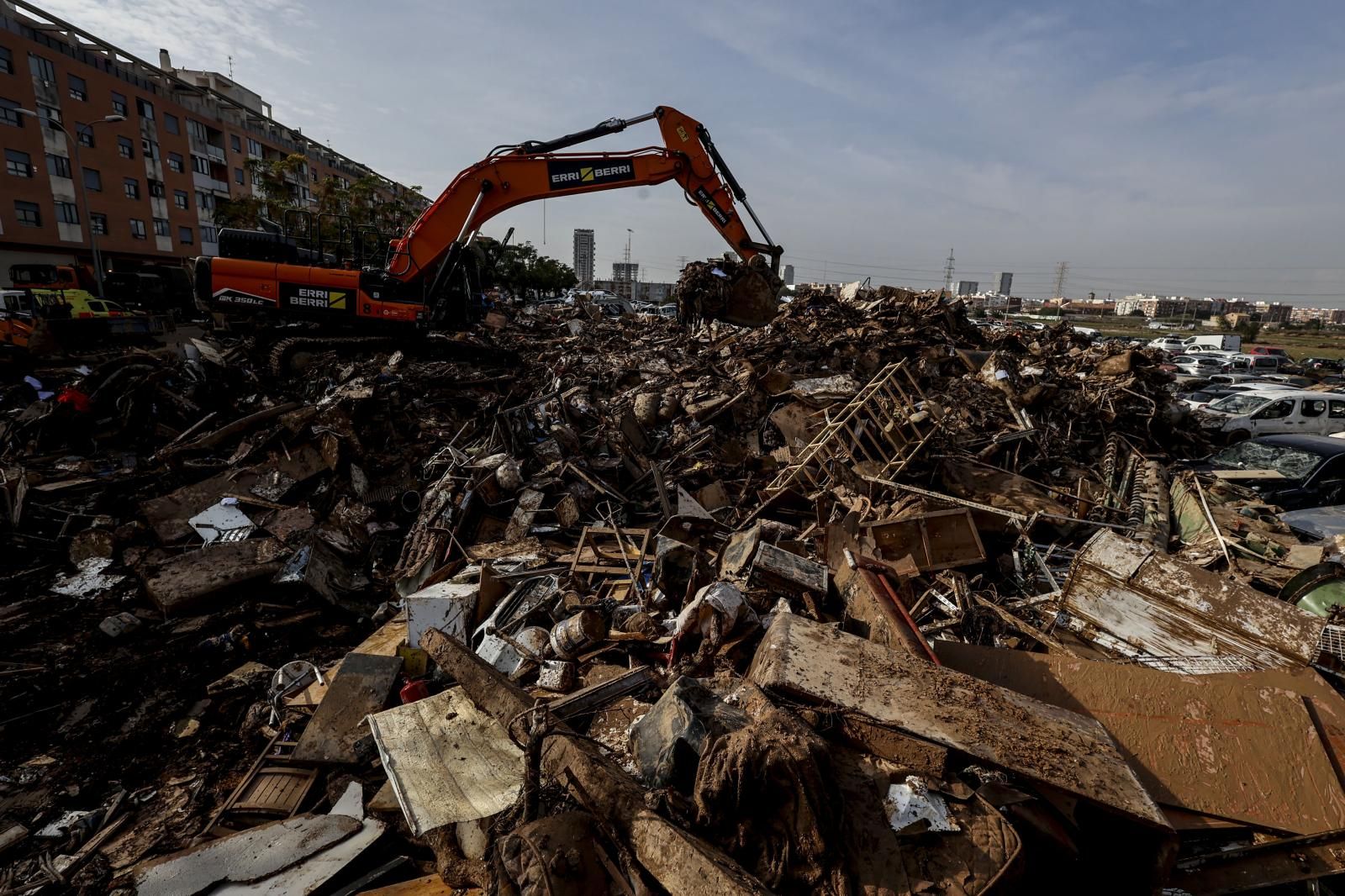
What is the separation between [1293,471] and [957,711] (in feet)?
29.3

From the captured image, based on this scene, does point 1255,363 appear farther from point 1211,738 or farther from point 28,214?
point 28,214

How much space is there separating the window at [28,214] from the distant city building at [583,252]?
63.8m

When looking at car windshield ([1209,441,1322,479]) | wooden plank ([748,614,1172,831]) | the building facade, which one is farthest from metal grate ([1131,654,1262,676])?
the building facade

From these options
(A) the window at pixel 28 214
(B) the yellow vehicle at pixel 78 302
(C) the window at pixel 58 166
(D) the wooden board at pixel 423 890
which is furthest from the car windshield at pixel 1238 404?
(C) the window at pixel 58 166

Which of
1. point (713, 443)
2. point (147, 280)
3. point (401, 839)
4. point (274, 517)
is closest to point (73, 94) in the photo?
point (147, 280)

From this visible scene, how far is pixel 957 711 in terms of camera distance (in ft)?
10.0

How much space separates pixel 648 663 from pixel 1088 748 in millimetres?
2677

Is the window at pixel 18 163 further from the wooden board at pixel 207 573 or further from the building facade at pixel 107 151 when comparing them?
the wooden board at pixel 207 573

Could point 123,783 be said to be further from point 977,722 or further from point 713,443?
point 713,443

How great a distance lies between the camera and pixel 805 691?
311 centimetres

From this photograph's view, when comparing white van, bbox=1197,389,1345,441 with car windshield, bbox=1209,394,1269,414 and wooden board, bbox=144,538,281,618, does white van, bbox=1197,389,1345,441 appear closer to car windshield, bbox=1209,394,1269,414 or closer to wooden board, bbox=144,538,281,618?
car windshield, bbox=1209,394,1269,414

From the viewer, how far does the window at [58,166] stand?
92.7 feet

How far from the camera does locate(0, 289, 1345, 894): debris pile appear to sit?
8.78 feet

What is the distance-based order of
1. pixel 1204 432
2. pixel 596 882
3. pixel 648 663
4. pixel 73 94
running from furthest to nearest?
pixel 73 94 → pixel 1204 432 → pixel 648 663 → pixel 596 882
